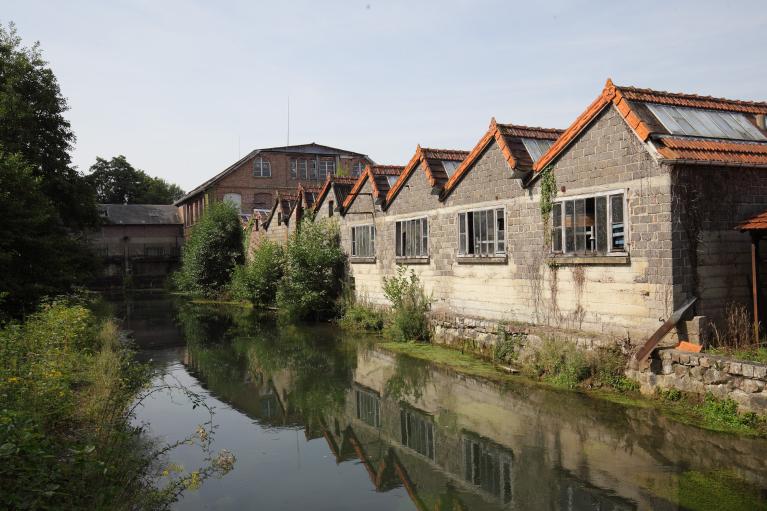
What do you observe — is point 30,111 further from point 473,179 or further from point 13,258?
point 473,179

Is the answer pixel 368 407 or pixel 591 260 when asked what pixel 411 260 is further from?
pixel 368 407

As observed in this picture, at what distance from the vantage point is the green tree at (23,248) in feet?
43.9

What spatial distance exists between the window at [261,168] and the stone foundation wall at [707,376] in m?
37.3

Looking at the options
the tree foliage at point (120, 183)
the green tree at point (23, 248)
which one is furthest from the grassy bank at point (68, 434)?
the tree foliage at point (120, 183)

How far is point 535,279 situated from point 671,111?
4.39m

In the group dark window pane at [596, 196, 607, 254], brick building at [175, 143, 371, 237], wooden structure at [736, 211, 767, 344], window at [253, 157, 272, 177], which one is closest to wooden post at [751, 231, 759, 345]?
wooden structure at [736, 211, 767, 344]

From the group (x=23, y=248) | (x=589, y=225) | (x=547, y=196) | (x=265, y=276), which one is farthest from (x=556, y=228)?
(x=265, y=276)

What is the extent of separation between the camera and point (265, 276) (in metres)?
26.6

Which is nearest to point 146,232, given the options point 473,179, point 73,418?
point 473,179

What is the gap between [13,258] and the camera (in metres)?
14.2

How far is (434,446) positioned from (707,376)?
14.4ft

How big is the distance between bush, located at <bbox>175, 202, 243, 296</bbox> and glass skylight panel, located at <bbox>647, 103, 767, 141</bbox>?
2602cm

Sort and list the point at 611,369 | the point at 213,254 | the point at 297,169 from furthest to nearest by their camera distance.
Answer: the point at 297,169
the point at 213,254
the point at 611,369

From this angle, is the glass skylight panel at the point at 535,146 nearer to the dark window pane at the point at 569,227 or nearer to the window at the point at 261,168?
the dark window pane at the point at 569,227
